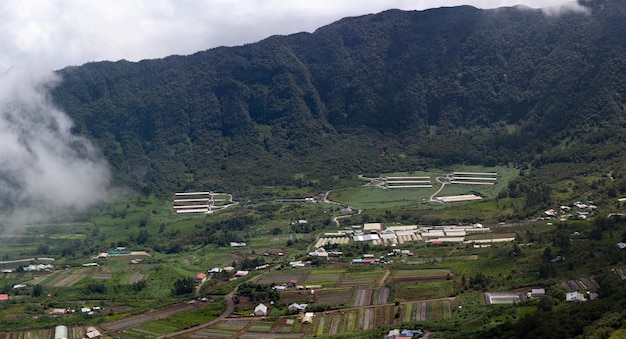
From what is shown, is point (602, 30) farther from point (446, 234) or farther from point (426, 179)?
→ point (446, 234)

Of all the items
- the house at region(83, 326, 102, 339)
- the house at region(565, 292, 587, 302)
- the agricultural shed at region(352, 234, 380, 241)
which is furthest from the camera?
the agricultural shed at region(352, 234, 380, 241)

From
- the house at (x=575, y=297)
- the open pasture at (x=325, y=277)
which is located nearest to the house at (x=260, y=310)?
the open pasture at (x=325, y=277)

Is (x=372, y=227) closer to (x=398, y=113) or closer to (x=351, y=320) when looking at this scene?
(x=351, y=320)

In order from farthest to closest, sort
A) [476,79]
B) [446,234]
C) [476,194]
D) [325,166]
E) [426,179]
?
[476,79] < [325,166] < [426,179] < [476,194] < [446,234]

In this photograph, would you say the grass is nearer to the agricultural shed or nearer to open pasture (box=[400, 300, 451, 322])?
the agricultural shed

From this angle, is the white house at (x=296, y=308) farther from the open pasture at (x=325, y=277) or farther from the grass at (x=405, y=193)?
the grass at (x=405, y=193)

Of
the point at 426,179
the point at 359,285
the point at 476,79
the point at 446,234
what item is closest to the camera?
the point at 359,285

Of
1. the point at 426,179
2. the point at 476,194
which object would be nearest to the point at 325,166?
the point at 426,179

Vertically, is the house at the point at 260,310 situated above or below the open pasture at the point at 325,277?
below

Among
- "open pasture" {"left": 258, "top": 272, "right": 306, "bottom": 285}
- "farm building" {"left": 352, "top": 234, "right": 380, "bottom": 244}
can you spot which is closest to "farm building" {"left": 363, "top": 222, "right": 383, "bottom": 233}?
"farm building" {"left": 352, "top": 234, "right": 380, "bottom": 244}
